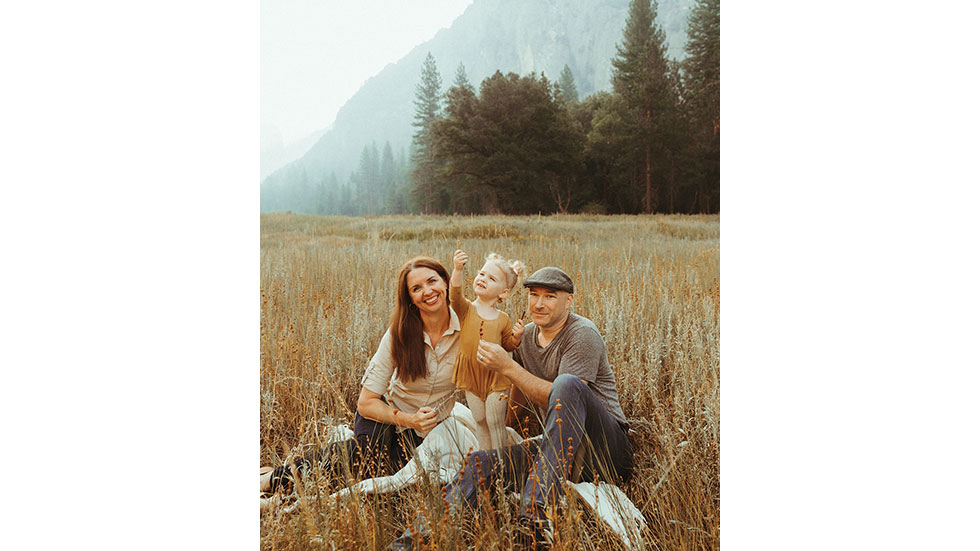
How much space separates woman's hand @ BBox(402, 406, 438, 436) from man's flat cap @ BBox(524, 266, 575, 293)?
24.8 inches

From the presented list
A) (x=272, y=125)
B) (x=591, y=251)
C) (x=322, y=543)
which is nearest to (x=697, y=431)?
(x=591, y=251)

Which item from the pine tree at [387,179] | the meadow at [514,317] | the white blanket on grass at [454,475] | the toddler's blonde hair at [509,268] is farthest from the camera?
the pine tree at [387,179]

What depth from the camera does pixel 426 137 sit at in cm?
307

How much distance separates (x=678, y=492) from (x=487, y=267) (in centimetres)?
108

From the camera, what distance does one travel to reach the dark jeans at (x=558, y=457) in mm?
2295

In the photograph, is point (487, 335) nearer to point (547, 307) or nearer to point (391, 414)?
point (547, 307)

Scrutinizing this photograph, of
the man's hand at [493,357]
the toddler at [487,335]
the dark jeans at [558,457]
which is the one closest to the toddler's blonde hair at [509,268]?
the toddler at [487,335]

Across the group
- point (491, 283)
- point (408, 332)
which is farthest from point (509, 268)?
point (408, 332)

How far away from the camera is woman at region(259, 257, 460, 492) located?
2.59m

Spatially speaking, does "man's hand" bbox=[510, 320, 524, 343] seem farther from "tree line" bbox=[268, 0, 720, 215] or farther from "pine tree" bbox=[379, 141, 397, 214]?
"pine tree" bbox=[379, 141, 397, 214]

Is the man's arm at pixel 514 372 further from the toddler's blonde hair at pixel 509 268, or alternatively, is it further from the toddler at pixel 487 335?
the toddler's blonde hair at pixel 509 268

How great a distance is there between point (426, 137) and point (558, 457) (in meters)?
1.58

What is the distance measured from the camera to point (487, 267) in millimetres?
2504

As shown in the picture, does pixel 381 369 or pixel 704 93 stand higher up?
pixel 704 93
